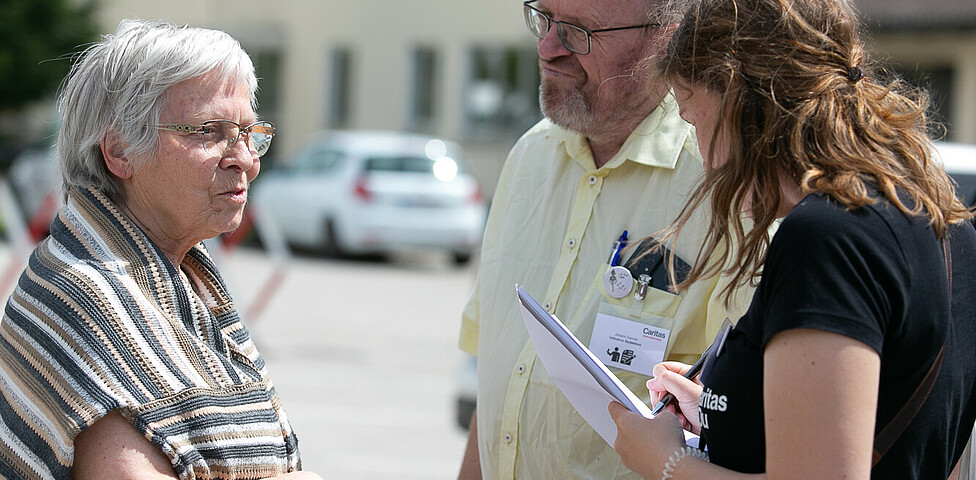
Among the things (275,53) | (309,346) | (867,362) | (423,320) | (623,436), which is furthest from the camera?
(275,53)

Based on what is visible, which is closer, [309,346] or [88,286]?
[88,286]

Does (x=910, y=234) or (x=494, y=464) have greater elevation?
(x=910, y=234)

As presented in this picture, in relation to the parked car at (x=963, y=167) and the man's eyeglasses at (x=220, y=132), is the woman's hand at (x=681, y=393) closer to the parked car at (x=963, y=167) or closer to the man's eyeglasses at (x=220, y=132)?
the man's eyeglasses at (x=220, y=132)

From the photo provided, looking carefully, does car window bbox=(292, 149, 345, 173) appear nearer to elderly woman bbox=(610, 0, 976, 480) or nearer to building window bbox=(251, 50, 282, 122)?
building window bbox=(251, 50, 282, 122)

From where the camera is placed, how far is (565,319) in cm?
246

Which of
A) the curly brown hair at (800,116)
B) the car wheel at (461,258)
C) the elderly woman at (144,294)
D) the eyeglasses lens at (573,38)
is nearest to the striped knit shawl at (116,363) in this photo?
the elderly woman at (144,294)

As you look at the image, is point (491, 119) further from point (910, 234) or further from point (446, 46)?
point (910, 234)

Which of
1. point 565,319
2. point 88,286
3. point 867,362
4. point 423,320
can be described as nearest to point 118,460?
point 88,286

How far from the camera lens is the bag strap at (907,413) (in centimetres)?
156

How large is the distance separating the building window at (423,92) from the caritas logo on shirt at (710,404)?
2131 centimetres

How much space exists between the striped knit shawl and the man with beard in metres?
0.64

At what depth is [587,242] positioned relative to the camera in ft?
8.23

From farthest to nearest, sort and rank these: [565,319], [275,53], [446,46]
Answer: [275,53]
[446,46]
[565,319]

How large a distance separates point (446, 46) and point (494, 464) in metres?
20.2
